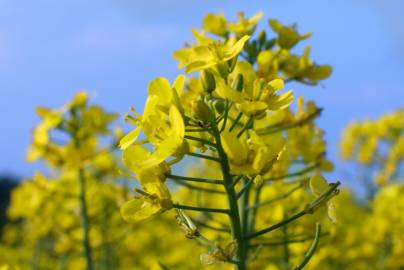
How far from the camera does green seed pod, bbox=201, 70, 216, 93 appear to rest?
1.81m

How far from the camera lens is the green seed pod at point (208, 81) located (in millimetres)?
1807

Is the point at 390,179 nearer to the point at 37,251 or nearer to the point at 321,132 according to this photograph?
the point at 37,251

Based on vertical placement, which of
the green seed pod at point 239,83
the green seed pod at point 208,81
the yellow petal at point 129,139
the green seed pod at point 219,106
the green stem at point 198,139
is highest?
the green seed pod at point 208,81

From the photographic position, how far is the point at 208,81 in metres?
1.81

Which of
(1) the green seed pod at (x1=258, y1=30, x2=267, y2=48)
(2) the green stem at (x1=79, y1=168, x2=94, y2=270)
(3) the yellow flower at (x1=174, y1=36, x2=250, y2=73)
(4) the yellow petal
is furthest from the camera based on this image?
(2) the green stem at (x1=79, y1=168, x2=94, y2=270)

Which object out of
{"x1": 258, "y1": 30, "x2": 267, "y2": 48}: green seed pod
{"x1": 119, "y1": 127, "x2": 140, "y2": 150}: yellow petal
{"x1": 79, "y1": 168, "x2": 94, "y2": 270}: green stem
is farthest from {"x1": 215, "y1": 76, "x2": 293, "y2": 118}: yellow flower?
{"x1": 79, "y1": 168, "x2": 94, "y2": 270}: green stem

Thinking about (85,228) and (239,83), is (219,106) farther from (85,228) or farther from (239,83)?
(85,228)

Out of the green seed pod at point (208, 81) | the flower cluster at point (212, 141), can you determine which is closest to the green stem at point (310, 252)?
the flower cluster at point (212, 141)

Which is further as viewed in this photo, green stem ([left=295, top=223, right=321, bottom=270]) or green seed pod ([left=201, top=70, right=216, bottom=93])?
green seed pod ([left=201, top=70, right=216, bottom=93])

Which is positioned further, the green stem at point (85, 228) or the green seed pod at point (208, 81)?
the green stem at point (85, 228)

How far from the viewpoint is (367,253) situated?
189 inches

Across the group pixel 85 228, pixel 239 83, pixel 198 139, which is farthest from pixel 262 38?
pixel 85 228

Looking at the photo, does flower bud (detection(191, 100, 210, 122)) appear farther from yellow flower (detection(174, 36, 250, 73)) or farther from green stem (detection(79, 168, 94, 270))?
green stem (detection(79, 168, 94, 270))

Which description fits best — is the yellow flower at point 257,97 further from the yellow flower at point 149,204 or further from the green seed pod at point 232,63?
the yellow flower at point 149,204
